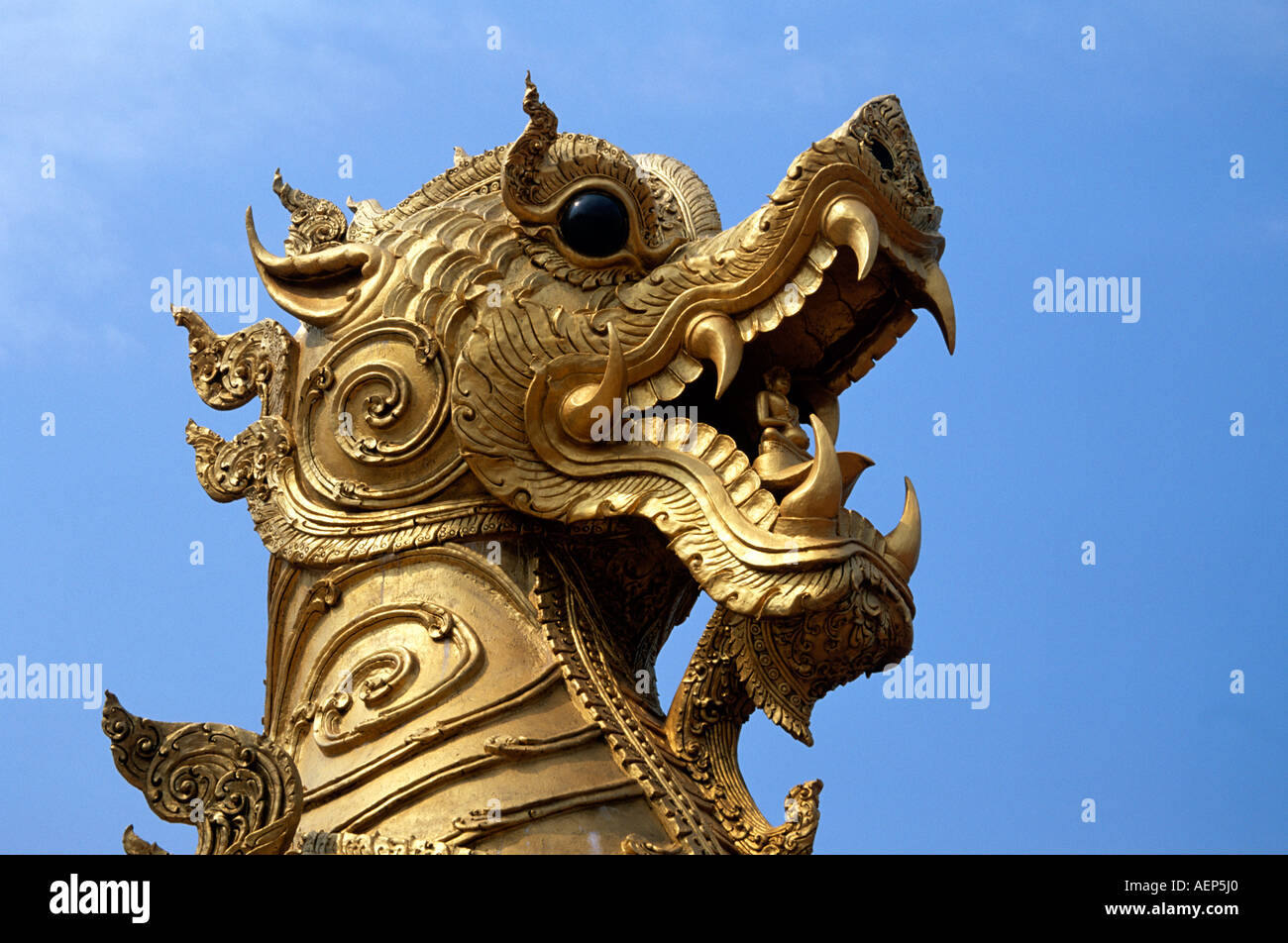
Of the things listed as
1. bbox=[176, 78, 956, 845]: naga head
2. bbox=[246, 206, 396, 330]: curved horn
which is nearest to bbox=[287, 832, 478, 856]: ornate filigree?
bbox=[176, 78, 956, 845]: naga head

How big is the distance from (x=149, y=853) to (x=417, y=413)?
8.05 feet

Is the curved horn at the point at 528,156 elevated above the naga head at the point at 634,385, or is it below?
above

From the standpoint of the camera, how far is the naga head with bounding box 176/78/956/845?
29.7 feet

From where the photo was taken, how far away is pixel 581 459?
30.3 ft

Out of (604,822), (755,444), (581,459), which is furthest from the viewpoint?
(755,444)

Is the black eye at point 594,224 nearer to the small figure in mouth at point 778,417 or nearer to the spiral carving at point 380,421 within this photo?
the spiral carving at point 380,421

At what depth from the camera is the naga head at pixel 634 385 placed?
9.05 meters

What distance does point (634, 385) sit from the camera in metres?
9.40

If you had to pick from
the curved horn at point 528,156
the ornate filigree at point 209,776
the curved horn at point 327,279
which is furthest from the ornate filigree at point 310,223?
the ornate filigree at point 209,776

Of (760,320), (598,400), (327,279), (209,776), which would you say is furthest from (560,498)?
(209,776)

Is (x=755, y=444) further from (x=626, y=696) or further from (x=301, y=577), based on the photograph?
(x=301, y=577)

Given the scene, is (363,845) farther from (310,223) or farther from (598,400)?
(310,223)

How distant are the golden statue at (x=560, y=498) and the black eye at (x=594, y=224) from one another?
0.05ft

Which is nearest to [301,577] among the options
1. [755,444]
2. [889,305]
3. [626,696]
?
[626,696]
